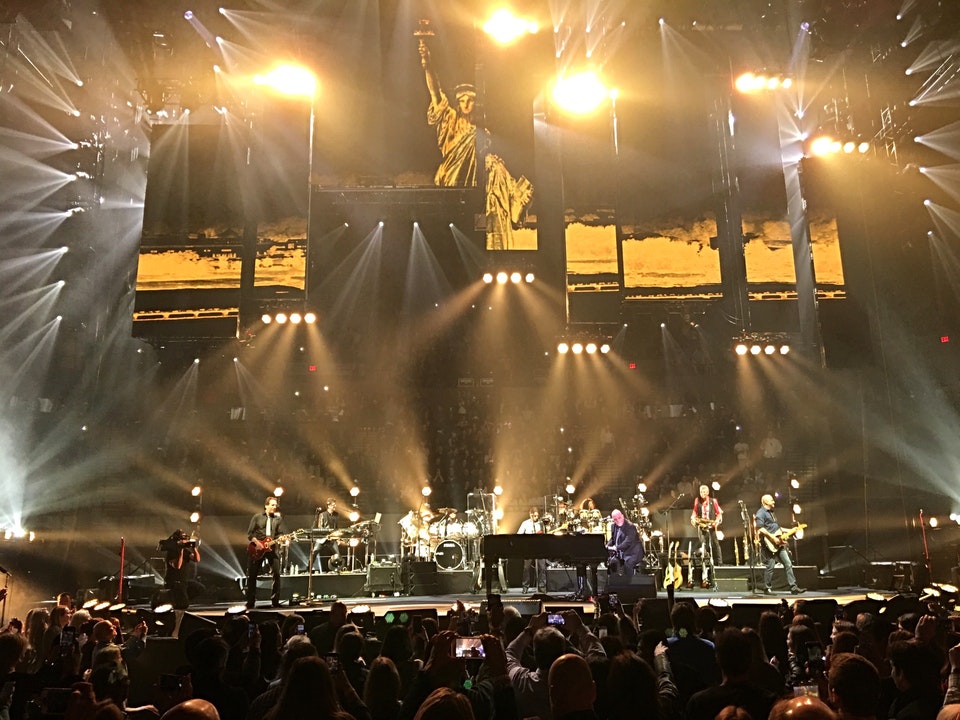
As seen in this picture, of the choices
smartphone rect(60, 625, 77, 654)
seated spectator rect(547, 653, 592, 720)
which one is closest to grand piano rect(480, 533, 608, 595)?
smartphone rect(60, 625, 77, 654)

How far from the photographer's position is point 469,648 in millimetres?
3691

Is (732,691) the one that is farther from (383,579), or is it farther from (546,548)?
(383,579)

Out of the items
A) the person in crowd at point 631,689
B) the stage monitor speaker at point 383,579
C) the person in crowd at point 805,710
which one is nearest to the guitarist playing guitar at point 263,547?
the stage monitor speaker at point 383,579

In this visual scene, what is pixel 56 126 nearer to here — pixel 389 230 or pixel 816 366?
pixel 389 230

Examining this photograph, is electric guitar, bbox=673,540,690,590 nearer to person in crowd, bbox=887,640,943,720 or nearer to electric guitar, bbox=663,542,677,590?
electric guitar, bbox=663,542,677,590

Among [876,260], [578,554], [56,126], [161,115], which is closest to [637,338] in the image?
[876,260]

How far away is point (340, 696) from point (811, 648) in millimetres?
2016

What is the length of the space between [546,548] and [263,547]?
4145mm

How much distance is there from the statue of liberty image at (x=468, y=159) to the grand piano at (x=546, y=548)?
7544 mm

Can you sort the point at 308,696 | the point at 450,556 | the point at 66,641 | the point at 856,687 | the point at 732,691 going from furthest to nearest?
the point at 450,556 < the point at 66,641 < the point at 732,691 < the point at 308,696 < the point at 856,687

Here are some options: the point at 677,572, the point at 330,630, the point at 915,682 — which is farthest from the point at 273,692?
the point at 677,572

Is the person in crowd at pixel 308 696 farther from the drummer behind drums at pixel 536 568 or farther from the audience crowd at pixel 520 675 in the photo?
the drummer behind drums at pixel 536 568

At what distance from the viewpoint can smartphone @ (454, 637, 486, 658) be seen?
3.62 meters

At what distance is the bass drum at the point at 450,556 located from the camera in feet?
41.6
